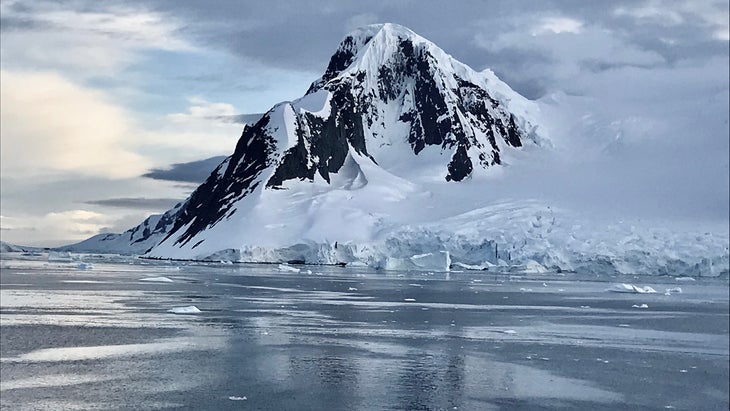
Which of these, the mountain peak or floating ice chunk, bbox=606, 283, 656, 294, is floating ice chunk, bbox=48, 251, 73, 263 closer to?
the mountain peak

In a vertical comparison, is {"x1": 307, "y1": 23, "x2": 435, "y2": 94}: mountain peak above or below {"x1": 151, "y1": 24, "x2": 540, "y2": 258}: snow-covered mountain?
above

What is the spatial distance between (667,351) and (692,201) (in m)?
86.6

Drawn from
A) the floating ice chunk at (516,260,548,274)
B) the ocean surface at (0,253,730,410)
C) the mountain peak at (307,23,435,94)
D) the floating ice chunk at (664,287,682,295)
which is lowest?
the ocean surface at (0,253,730,410)

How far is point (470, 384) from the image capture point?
57.5ft

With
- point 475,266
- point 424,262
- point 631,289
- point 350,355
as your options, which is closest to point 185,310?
point 350,355

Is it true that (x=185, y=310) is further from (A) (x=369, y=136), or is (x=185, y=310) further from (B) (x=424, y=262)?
(A) (x=369, y=136)

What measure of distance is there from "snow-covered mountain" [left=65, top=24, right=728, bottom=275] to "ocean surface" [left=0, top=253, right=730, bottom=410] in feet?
160

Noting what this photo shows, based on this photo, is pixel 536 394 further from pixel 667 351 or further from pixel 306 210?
pixel 306 210

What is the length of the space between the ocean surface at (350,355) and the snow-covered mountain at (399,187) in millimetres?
48841

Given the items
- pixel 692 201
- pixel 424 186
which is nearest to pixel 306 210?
pixel 424 186

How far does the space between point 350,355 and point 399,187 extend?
114077 mm

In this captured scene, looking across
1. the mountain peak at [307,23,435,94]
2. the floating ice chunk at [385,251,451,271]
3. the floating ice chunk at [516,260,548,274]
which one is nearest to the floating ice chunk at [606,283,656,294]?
the floating ice chunk at [516,260,548,274]

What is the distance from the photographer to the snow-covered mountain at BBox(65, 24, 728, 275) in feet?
287

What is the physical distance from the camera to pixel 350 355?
69.1 ft
